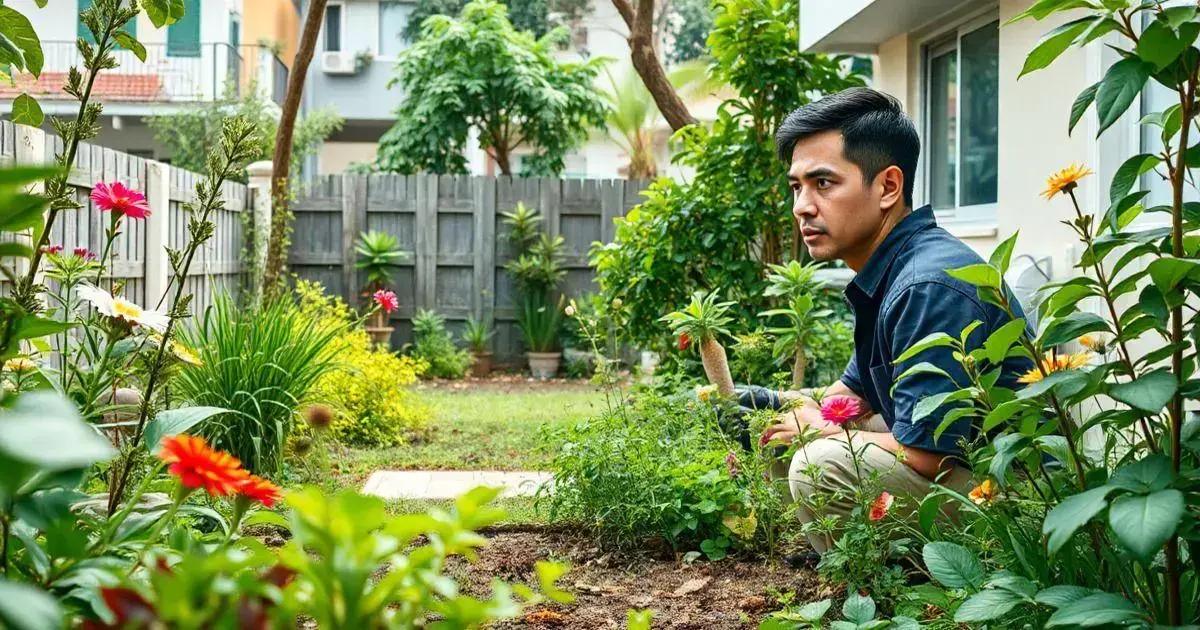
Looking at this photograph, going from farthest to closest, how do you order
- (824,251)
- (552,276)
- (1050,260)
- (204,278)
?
(552,276)
(204,278)
(1050,260)
(824,251)

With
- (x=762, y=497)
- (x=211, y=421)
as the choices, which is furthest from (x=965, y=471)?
(x=211, y=421)

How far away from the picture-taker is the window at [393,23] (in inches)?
967

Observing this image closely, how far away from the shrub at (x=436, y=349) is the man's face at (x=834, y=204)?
8214mm

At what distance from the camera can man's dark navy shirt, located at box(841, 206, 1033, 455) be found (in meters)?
2.93

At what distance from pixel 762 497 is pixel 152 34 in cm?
1856

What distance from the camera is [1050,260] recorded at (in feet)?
16.7

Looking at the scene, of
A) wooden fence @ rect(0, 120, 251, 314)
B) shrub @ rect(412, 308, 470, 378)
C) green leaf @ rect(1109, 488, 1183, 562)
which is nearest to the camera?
green leaf @ rect(1109, 488, 1183, 562)

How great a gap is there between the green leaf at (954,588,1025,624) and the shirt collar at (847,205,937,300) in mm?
1353

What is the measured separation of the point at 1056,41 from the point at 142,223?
6032mm

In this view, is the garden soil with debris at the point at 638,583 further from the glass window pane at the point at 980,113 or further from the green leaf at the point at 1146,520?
the glass window pane at the point at 980,113

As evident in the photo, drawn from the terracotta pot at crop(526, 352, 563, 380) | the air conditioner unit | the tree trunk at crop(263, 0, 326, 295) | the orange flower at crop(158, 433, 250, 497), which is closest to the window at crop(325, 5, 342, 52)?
the air conditioner unit

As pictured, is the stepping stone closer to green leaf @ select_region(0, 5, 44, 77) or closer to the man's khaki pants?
the man's khaki pants

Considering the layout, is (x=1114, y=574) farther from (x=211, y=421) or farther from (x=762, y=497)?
(x=211, y=421)

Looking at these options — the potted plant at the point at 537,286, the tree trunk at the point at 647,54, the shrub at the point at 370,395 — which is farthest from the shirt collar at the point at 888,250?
the potted plant at the point at 537,286
